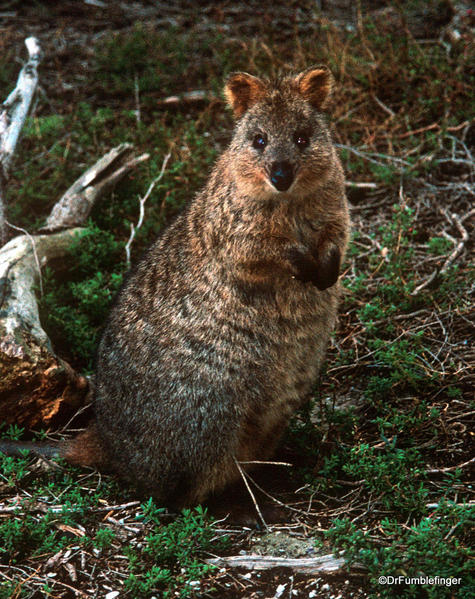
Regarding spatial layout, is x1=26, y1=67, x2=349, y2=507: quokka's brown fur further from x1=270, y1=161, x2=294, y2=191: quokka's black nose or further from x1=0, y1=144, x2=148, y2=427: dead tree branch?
x1=0, y1=144, x2=148, y2=427: dead tree branch

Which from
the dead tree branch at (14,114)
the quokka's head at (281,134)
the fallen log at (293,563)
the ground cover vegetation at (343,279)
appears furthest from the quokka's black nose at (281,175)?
the dead tree branch at (14,114)

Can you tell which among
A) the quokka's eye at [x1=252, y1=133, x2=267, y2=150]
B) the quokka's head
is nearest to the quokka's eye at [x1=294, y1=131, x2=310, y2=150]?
the quokka's head

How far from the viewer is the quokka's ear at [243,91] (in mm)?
4555

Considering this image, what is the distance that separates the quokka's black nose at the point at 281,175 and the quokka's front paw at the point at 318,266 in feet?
1.41

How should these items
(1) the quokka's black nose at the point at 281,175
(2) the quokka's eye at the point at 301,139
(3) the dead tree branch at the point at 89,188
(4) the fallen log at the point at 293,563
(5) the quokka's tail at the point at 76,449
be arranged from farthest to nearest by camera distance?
(3) the dead tree branch at the point at 89,188 → (5) the quokka's tail at the point at 76,449 → (2) the quokka's eye at the point at 301,139 → (1) the quokka's black nose at the point at 281,175 → (4) the fallen log at the point at 293,563

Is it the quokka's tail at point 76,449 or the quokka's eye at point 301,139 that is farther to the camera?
the quokka's tail at point 76,449

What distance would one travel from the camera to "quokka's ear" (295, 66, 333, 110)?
14.9 ft

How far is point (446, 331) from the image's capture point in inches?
222

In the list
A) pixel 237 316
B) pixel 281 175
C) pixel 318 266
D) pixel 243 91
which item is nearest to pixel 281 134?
pixel 281 175

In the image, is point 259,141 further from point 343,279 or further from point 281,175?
point 343,279

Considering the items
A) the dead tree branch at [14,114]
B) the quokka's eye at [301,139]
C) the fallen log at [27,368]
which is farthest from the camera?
the dead tree branch at [14,114]

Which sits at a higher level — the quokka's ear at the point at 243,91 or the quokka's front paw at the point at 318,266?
the quokka's ear at the point at 243,91

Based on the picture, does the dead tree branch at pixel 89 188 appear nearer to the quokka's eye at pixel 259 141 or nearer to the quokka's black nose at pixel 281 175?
the quokka's eye at pixel 259 141

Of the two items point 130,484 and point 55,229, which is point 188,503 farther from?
point 55,229
